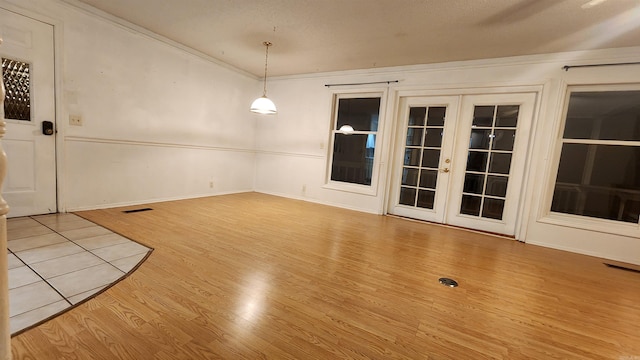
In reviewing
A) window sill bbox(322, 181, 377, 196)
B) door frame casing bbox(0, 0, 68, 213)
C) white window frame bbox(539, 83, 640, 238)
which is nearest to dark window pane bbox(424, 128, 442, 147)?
window sill bbox(322, 181, 377, 196)

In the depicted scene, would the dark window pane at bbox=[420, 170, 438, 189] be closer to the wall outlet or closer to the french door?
the french door

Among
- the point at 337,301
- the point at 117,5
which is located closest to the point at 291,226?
the point at 337,301

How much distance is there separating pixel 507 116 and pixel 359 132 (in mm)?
2304

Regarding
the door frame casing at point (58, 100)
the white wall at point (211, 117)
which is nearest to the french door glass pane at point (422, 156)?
the white wall at point (211, 117)

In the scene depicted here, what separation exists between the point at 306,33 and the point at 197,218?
286 cm

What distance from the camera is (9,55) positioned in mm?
3010

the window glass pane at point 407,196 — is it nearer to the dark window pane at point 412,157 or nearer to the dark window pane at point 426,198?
the dark window pane at point 426,198

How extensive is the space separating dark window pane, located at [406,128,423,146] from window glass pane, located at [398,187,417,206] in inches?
30.9

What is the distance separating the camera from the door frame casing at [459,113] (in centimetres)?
387

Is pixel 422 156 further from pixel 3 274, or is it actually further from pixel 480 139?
pixel 3 274

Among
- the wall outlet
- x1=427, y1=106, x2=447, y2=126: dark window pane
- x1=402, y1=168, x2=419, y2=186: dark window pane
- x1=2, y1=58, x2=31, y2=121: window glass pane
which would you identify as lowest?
x1=402, y1=168, x2=419, y2=186: dark window pane

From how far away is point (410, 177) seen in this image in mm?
4816

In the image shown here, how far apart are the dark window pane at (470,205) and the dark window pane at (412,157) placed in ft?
3.03

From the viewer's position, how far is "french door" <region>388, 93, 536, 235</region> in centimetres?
407
